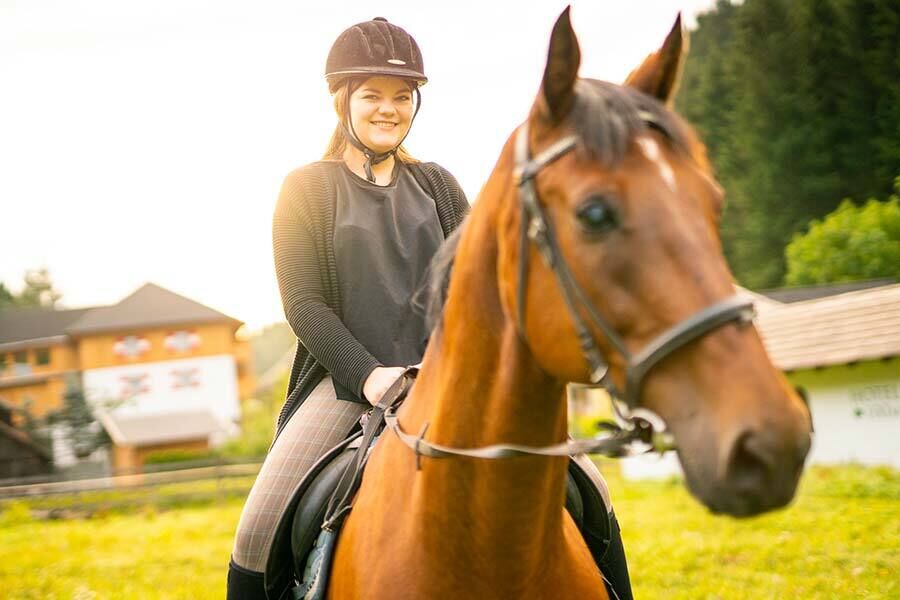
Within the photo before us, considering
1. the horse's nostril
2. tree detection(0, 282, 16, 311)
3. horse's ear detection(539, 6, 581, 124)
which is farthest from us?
tree detection(0, 282, 16, 311)

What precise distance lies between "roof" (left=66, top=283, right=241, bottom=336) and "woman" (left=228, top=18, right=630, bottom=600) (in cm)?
5543

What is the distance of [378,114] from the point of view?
359cm

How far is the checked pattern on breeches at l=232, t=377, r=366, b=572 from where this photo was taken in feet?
10.4

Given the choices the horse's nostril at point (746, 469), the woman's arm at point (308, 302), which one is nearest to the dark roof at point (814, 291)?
the woman's arm at point (308, 302)

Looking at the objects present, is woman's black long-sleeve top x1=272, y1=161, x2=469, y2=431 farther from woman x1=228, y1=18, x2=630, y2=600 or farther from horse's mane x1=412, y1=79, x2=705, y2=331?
horse's mane x1=412, y1=79, x2=705, y2=331

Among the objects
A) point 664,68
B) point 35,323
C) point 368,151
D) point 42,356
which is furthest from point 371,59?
point 35,323

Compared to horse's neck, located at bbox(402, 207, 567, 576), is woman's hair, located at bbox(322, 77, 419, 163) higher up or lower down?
higher up

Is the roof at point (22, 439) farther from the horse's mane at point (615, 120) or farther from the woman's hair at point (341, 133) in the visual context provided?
the horse's mane at point (615, 120)

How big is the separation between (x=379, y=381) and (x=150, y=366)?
186 ft

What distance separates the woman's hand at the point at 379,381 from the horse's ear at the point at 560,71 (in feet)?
4.37

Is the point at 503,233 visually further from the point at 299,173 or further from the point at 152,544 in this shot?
the point at 152,544

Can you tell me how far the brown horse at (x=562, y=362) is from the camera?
5.43 ft

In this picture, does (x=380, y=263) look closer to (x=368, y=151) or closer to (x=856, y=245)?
(x=368, y=151)

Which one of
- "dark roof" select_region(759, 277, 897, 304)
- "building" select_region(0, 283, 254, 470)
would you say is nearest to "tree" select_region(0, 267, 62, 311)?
"building" select_region(0, 283, 254, 470)
